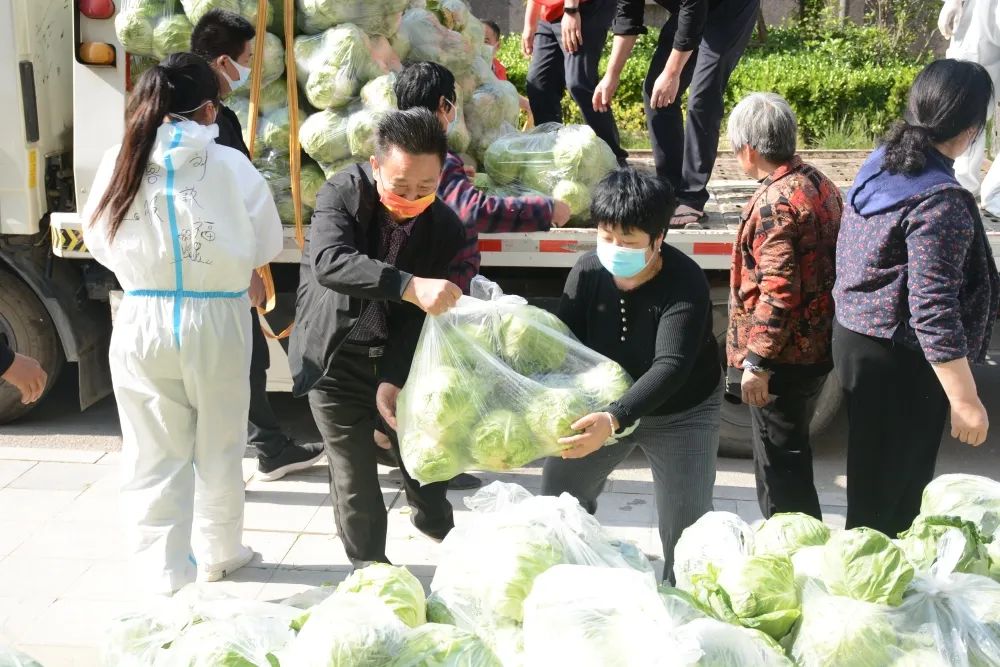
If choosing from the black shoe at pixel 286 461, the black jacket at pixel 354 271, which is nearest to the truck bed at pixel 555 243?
the black shoe at pixel 286 461

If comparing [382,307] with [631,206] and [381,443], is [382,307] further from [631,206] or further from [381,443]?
[381,443]

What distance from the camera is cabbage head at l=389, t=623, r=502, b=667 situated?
1968mm

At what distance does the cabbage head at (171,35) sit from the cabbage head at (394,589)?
316cm

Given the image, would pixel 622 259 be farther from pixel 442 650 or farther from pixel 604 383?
pixel 442 650

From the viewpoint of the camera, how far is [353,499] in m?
3.67

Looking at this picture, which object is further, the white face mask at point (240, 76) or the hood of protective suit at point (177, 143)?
the white face mask at point (240, 76)

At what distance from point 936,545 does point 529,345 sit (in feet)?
3.98

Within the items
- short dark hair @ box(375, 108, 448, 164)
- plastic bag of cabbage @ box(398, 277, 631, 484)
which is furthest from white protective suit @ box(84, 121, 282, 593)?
plastic bag of cabbage @ box(398, 277, 631, 484)

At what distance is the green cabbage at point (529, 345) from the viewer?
10.0 feet

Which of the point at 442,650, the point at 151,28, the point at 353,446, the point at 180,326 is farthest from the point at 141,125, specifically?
the point at 442,650

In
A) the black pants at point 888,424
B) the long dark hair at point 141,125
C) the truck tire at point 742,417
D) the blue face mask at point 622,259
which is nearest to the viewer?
the blue face mask at point 622,259

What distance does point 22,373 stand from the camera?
307 centimetres

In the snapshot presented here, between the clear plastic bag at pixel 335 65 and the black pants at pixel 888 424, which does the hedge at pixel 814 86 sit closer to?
the clear plastic bag at pixel 335 65

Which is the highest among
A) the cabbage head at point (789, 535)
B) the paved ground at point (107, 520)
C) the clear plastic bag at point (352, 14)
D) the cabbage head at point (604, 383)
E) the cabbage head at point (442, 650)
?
the clear plastic bag at point (352, 14)
